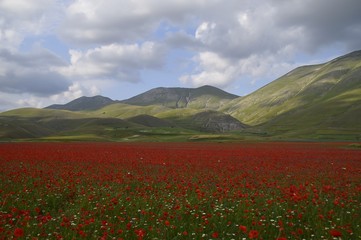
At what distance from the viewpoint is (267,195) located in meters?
14.1

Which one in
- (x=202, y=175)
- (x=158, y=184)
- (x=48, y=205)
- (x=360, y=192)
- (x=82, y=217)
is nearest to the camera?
(x=82, y=217)

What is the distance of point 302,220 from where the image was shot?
1092 cm

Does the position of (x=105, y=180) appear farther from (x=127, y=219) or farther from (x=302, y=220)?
(x=302, y=220)

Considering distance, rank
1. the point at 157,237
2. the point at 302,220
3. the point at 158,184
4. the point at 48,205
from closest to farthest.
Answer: the point at 157,237, the point at 302,220, the point at 48,205, the point at 158,184

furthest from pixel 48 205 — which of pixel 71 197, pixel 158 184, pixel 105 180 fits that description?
pixel 158 184

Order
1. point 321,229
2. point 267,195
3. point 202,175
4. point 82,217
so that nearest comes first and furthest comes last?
point 321,229 < point 82,217 < point 267,195 < point 202,175

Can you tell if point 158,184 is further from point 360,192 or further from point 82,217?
point 360,192

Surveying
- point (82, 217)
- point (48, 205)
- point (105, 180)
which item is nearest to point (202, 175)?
point (105, 180)

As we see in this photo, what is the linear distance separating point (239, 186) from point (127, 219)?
7.39 m

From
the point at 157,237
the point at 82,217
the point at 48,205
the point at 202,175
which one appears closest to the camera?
the point at 157,237

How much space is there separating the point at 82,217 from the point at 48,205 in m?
3.87

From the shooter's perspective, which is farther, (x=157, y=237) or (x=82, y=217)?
(x=82, y=217)

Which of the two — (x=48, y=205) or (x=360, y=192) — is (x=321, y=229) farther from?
(x=48, y=205)

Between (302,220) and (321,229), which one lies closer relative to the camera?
(321,229)
